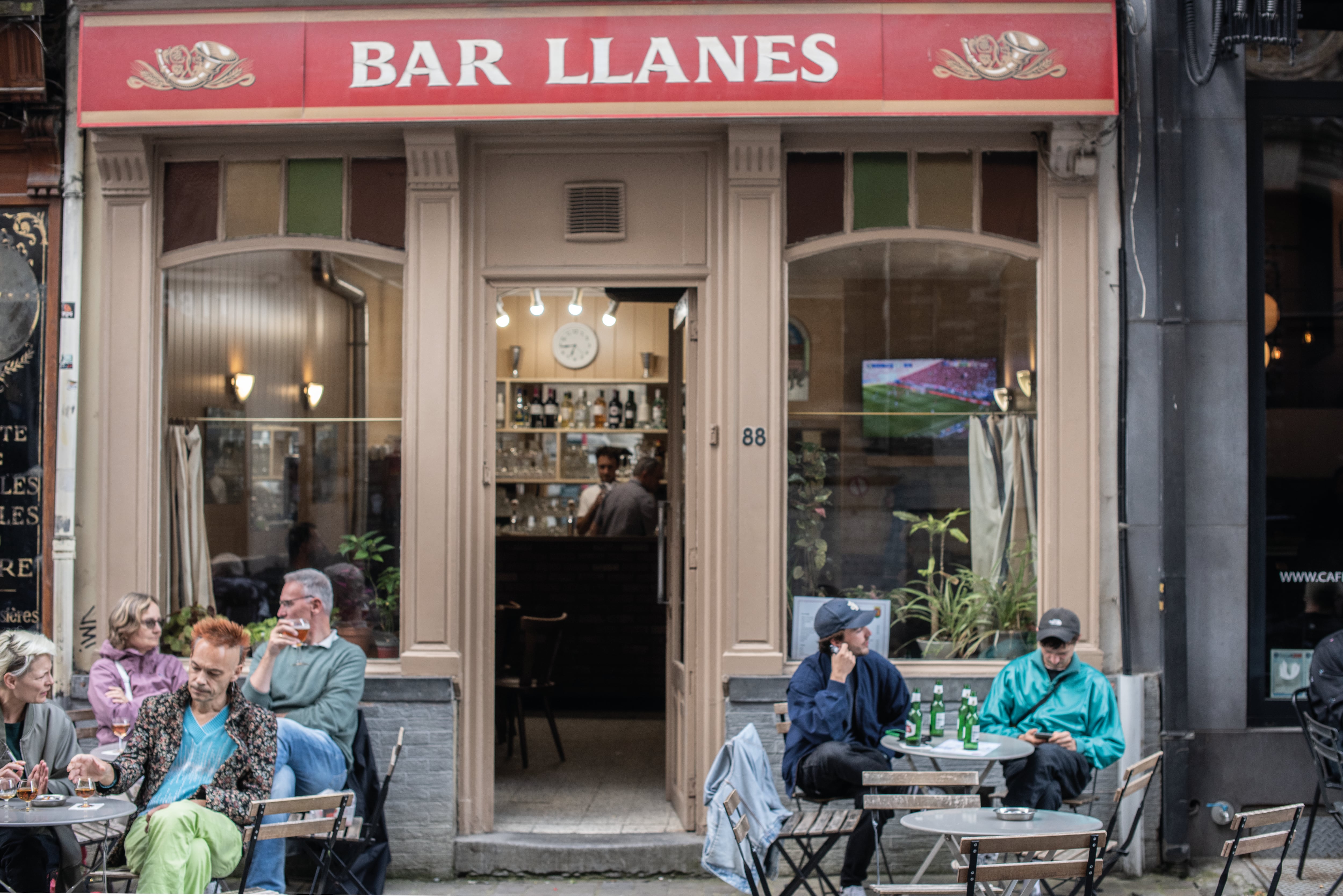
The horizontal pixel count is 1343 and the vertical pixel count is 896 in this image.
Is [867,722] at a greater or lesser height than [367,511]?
lesser

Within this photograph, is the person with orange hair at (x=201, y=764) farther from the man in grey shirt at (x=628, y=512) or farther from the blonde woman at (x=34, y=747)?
the man in grey shirt at (x=628, y=512)

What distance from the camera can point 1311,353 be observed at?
7129 millimetres

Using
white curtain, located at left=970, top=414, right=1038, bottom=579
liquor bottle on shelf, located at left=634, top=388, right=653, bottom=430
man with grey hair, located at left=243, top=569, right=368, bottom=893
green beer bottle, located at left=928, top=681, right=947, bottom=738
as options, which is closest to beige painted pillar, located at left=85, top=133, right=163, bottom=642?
man with grey hair, located at left=243, top=569, right=368, bottom=893

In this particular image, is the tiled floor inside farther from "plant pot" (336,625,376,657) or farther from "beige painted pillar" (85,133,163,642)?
"beige painted pillar" (85,133,163,642)

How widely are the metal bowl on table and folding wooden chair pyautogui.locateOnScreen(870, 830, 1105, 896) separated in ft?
0.97

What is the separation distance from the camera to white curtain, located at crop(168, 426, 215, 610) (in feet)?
23.5

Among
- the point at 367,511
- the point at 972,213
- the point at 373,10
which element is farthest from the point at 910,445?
the point at 373,10

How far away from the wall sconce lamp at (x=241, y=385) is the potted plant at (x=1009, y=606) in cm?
435

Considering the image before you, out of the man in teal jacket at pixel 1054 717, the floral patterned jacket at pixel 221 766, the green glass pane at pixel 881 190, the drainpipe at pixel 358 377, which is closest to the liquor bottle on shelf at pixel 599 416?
the drainpipe at pixel 358 377

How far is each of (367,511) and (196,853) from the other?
266 cm

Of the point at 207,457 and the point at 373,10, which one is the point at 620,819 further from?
the point at 373,10

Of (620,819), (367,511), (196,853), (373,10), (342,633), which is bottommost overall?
(620,819)

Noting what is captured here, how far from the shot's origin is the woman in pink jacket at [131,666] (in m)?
6.08

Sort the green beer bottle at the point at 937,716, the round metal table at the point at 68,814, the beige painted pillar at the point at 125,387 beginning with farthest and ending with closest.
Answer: the beige painted pillar at the point at 125,387 → the green beer bottle at the point at 937,716 → the round metal table at the point at 68,814
